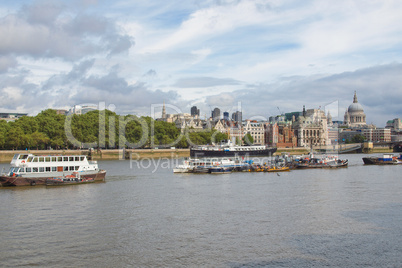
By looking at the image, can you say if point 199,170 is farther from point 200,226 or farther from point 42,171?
point 200,226

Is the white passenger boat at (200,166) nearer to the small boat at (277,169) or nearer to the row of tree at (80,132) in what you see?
the small boat at (277,169)

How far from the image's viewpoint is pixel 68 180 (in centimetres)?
4909

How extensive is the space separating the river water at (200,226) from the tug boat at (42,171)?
1604mm

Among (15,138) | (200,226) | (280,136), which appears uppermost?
(280,136)

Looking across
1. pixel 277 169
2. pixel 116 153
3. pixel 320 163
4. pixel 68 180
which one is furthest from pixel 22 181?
pixel 116 153

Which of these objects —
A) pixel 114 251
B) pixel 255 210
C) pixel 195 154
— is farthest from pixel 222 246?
pixel 195 154

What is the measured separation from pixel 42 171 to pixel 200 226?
1074 inches

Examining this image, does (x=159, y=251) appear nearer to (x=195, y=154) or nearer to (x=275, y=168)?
(x=275, y=168)

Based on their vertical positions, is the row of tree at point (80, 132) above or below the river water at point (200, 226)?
above

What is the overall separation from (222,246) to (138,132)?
97779mm

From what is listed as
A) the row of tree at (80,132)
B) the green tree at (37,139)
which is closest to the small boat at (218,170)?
the row of tree at (80,132)

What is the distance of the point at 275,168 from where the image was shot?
69.7 m

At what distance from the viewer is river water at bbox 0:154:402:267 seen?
22922mm

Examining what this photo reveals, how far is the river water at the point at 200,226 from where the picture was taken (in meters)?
22.9
